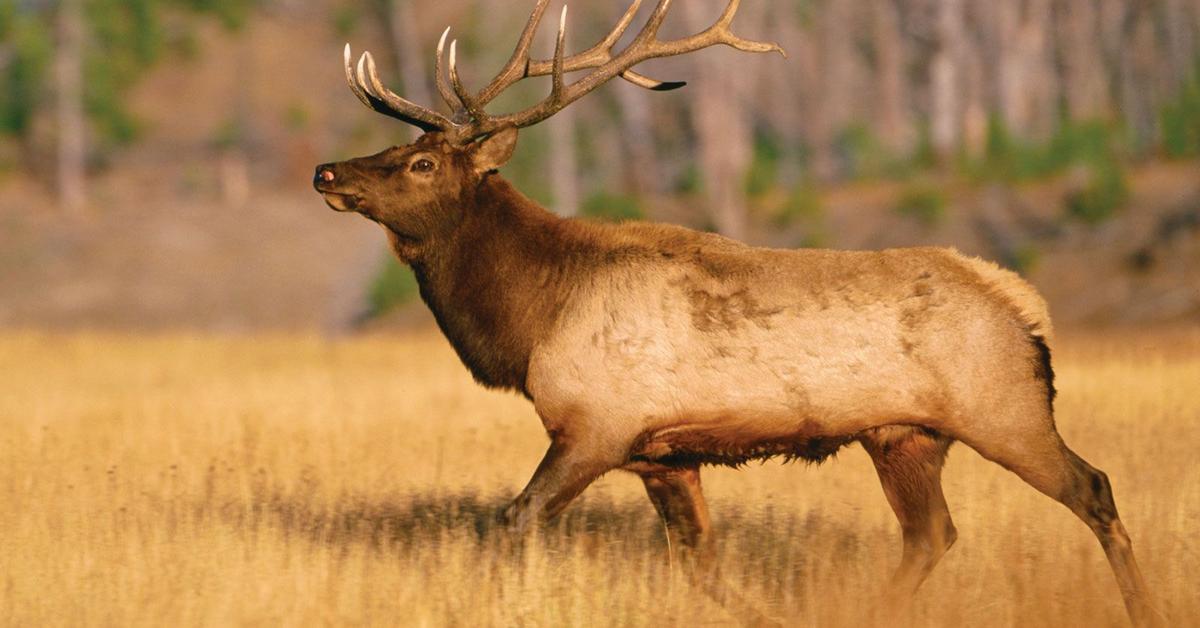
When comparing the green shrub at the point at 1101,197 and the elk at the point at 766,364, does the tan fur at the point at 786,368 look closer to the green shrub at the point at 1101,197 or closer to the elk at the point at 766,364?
the elk at the point at 766,364

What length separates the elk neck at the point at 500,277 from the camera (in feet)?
24.2

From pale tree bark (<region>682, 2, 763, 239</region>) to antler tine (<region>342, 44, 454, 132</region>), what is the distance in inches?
797

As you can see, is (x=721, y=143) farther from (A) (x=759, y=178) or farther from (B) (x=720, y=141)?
(A) (x=759, y=178)

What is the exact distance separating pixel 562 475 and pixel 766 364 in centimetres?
96

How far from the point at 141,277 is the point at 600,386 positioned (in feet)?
108

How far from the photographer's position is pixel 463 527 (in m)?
8.07

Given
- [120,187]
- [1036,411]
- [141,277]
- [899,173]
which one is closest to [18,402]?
[1036,411]

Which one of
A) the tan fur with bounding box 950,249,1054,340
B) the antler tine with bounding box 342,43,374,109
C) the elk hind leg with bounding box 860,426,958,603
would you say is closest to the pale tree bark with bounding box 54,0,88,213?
the antler tine with bounding box 342,43,374,109

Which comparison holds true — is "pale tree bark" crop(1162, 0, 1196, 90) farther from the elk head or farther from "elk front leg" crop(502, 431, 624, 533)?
"elk front leg" crop(502, 431, 624, 533)

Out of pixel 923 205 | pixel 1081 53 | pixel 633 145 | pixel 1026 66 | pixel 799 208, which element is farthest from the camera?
pixel 1081 53

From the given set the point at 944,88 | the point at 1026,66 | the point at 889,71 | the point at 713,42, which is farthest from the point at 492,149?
the point at 889,71

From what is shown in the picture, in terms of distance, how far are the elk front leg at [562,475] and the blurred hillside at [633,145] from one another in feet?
56.4

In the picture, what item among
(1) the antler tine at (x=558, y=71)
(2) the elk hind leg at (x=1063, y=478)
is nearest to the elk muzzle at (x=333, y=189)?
(1) the antler tine at (x=558, y=71)

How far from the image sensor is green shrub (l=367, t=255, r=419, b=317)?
28906 mm
